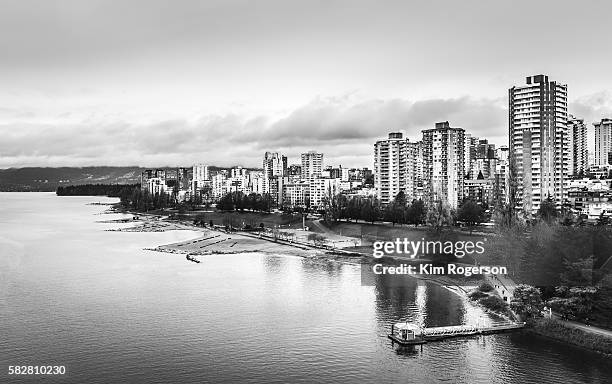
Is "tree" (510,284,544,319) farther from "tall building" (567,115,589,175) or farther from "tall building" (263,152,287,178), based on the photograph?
"tall building" (263,152,287,178)

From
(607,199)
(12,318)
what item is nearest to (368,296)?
(12,318)

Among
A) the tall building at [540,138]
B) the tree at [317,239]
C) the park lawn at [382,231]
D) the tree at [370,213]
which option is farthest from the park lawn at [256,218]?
the tall building at [540,138]

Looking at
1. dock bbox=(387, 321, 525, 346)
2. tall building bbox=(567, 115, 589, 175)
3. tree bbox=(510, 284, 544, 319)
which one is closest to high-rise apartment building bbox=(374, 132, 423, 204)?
tall building bbox=(567, 115, 589, 175)

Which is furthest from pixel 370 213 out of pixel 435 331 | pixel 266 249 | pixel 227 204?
pixel 435 331

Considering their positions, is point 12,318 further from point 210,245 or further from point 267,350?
point 210,245

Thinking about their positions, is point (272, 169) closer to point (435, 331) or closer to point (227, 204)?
point (227, 204)

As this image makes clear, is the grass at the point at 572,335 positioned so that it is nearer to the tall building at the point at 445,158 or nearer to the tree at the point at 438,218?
the tree at the point at 438,218
